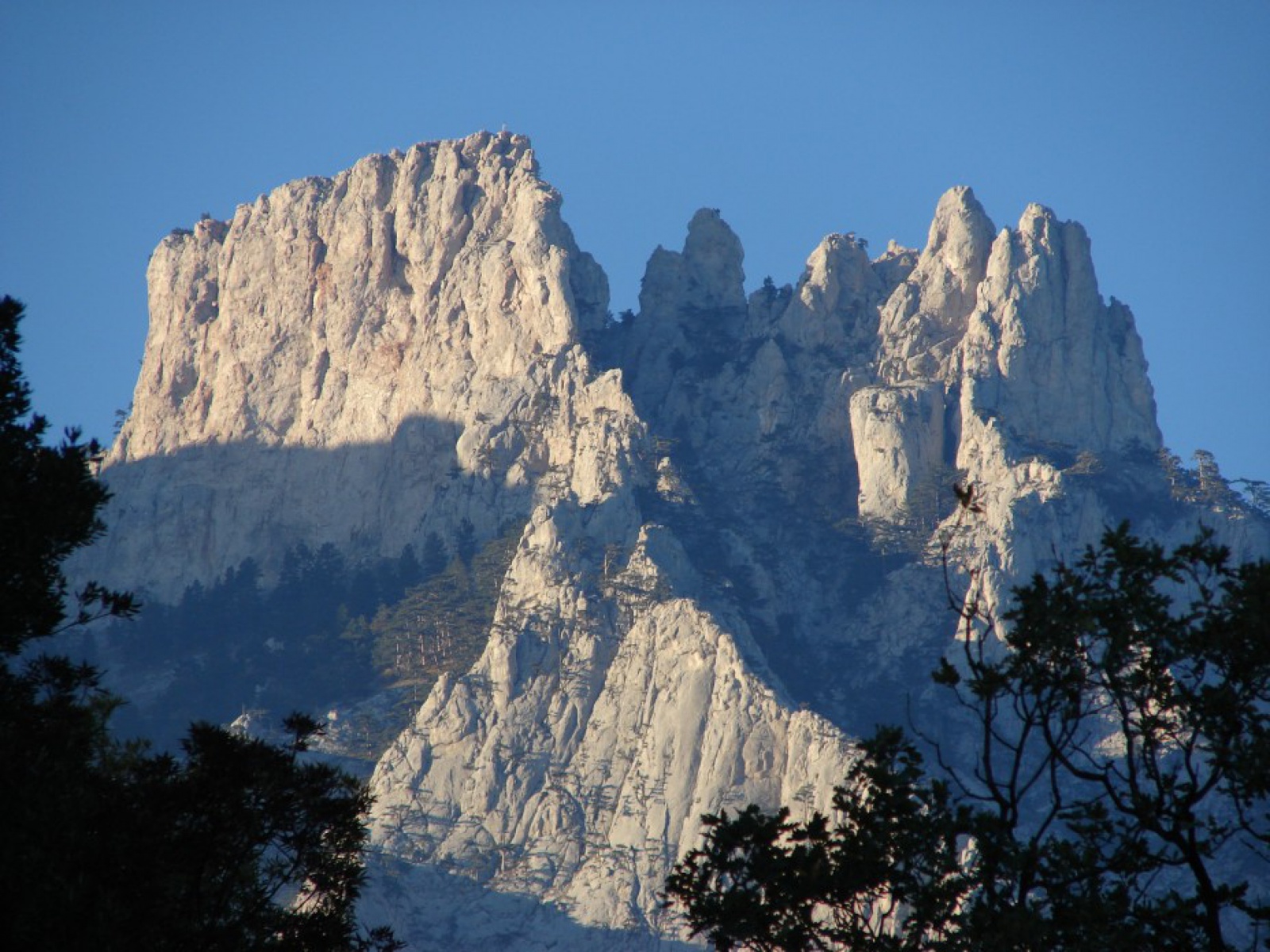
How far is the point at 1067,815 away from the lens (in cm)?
2323

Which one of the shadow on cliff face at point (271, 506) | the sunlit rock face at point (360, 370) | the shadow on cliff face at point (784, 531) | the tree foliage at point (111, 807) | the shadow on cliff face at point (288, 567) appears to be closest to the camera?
the tree foliage at point (111, 807)

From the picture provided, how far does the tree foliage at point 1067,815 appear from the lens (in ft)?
72.0

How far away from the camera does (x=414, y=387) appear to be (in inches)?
6176

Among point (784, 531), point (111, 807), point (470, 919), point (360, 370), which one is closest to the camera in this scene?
point (111, 807)

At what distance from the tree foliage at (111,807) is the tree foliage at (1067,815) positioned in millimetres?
5705

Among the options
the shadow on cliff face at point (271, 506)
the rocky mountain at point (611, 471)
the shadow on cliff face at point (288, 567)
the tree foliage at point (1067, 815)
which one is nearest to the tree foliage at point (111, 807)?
the tree foliage at point (1067, 815)

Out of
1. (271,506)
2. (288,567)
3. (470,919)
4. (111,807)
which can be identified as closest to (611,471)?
(288,567)

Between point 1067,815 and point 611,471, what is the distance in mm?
112272

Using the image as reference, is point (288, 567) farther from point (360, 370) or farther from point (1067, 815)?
point (1067, 815)

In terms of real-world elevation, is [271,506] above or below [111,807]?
above

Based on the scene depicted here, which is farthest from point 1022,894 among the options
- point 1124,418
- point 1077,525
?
point 1124,418

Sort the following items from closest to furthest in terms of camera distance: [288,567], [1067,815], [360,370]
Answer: [1067,815], [288,567], [360,370]

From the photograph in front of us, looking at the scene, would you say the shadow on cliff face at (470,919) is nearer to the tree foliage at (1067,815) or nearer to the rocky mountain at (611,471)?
the rocky mountain at (611,471)

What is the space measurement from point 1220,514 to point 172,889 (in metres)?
130
